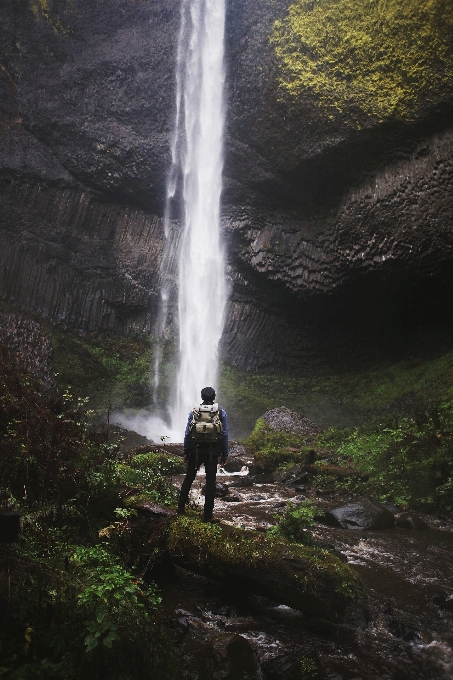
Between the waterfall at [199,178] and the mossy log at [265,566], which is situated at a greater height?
the waterfall at [199,178]

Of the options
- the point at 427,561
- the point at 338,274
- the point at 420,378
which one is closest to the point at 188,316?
the point at 338,274

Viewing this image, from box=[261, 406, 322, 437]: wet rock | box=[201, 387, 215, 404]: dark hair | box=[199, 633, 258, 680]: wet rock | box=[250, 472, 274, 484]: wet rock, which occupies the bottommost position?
box=[199, 633, 258, 680]: wet rock

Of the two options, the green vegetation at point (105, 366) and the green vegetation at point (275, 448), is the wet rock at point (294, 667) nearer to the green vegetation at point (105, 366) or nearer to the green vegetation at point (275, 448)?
the green vegetation at point (275, 448)

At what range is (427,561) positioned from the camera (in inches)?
220

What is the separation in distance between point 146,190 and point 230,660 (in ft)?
71.4

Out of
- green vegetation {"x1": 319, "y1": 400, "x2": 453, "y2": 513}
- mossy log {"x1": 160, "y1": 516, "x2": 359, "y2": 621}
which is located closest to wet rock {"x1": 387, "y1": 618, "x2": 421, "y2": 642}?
mossy log {"x1": 160, "y1": 516, "x2": 359, "y2": 621}

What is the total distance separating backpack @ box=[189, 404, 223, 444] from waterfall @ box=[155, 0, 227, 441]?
1601 centimetres

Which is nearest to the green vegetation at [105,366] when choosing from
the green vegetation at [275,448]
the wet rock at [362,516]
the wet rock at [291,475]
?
the green vegetation at [275,448]

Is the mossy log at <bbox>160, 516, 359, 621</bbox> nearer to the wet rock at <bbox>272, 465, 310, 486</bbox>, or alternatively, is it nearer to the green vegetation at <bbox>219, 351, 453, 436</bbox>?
the wet rock at <bbox>272, 465, 310, 486</bbox>

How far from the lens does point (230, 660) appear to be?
3.25m

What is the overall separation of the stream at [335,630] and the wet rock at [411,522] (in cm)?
105

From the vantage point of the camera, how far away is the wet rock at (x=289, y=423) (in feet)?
50.0

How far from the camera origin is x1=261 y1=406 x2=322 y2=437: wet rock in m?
15.2

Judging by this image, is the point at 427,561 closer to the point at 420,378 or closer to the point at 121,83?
the point at 420,378
